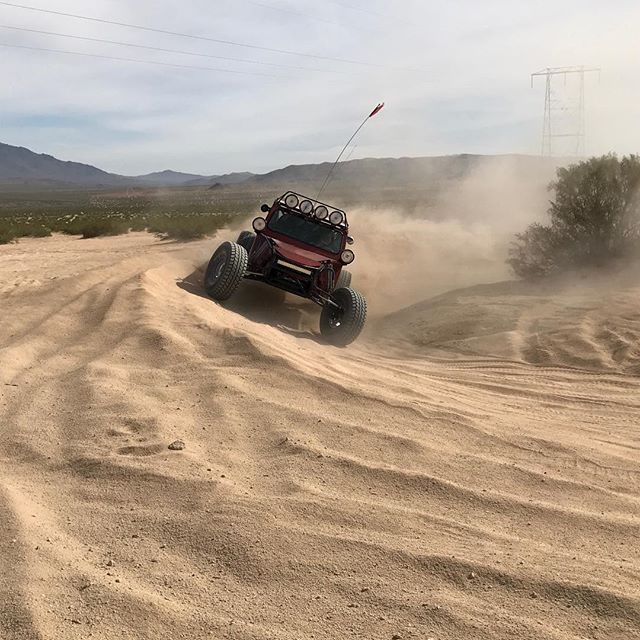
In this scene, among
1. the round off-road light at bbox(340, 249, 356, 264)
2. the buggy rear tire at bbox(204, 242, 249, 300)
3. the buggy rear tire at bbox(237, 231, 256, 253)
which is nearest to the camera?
the buggy rear tire at bbox(204, 242, 249, 300)

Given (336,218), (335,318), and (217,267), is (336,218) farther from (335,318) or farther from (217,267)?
(217,267)

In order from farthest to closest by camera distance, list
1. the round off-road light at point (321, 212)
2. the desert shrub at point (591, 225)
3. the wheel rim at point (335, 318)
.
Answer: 1. the desert shrub at point (591, 225)
2. the round off-road light at point (321, 212)
3. the wheel rim at point (335, 318)

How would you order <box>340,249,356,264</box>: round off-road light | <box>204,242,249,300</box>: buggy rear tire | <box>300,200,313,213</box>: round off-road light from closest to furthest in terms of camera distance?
<box>204,242,249,300</box>: buggy rear tire, <box>340,249,356,264</box>: round off-road light, <box>300,200,313,213</box>: round off-road light

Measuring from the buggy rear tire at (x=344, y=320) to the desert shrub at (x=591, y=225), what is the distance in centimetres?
552

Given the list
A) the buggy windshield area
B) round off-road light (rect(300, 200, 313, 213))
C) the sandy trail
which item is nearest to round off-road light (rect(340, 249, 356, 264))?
the buggy windshield area

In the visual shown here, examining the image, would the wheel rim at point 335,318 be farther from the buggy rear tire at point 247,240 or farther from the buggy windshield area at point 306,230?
the buggy rear tire at point 247,240

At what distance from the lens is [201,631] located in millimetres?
2604

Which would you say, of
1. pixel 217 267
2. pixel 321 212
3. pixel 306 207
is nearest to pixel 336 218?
pixel 321 212

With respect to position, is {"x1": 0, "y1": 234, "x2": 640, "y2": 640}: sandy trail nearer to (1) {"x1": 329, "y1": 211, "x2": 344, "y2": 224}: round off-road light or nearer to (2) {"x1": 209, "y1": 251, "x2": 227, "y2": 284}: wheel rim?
(2) {"x1": 209, "y1": 251, "x2": 227, "y2": 284}: wheel rim

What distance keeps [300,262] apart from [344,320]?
4.29 feet

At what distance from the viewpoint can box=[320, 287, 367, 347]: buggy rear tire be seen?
882 centimetres

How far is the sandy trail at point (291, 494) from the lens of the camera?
8.97ft

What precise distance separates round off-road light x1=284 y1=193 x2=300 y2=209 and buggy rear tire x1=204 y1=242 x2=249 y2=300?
1.69 metres

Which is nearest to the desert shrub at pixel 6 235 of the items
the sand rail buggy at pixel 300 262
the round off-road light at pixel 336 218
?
the sand rail buggy at pixel 300 262
